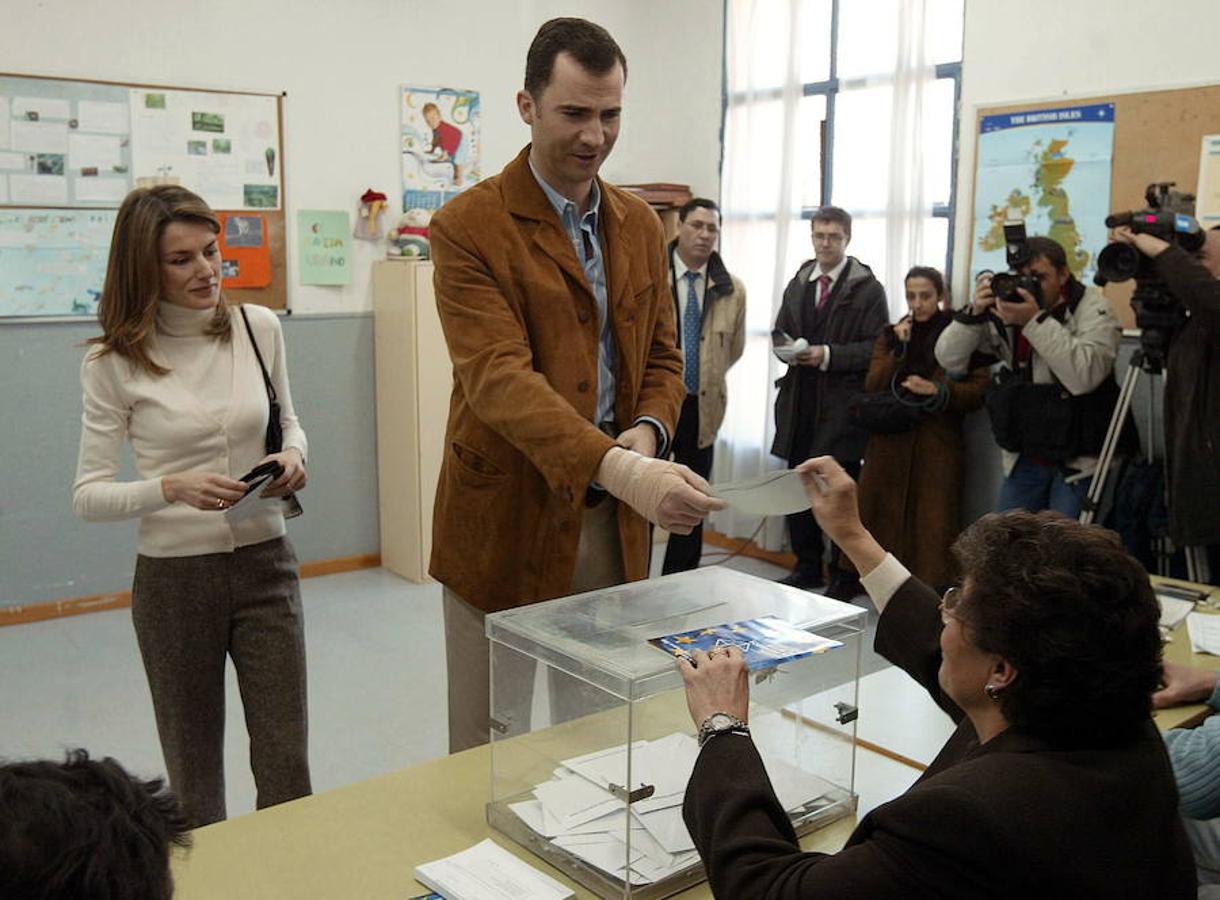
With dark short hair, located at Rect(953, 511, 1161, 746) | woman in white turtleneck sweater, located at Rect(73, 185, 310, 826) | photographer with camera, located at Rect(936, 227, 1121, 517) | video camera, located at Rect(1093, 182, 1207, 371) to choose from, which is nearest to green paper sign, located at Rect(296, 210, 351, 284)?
photographer with camera, located at Rect(936, 227, 1121, 517)

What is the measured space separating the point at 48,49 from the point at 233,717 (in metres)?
2.68

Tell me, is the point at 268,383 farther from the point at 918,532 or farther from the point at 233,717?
the point at 918,532

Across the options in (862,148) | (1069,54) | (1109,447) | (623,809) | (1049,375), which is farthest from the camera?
(862,148)

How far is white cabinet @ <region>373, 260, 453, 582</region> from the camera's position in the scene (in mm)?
5113

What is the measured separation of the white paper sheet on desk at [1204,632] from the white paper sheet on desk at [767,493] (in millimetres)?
1141

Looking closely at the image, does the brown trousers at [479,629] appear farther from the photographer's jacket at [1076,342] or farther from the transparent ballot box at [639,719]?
the photographer's jacket at [1076,342]

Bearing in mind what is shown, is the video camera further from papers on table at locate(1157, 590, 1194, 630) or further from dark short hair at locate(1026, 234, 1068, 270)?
papers on table at locate(1157, 590, 1194, 630)

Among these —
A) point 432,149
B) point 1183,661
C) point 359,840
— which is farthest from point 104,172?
point 1183,661

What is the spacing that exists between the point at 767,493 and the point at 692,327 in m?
3.27

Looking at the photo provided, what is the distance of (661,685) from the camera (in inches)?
57.2

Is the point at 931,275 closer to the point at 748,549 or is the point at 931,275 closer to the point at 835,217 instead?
the point at 835,217

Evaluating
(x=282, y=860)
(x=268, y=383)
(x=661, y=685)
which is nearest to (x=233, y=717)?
(x=268, y=383)

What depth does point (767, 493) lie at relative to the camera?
1808 mm

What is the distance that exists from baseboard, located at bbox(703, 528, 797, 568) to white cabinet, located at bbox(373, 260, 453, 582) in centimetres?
166
